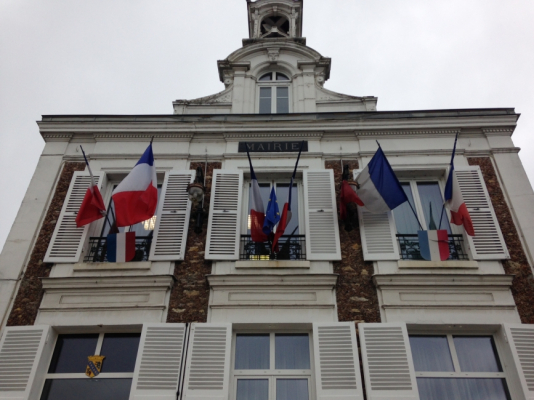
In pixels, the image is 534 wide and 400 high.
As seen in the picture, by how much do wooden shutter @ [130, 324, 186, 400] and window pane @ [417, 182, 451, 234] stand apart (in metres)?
4.62

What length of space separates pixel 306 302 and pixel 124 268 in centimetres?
296

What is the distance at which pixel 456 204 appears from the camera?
25.0 feet

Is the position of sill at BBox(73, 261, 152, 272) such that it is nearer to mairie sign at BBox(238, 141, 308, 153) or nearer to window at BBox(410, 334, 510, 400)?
mairie sign at BBox(238, 141, 308, 153)

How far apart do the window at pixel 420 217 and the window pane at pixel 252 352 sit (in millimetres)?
2749

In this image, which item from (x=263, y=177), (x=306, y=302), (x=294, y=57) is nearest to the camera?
(x=306, y=302)

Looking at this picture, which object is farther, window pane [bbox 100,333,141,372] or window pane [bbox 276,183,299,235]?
window pane [bbox 276,183,299,235]

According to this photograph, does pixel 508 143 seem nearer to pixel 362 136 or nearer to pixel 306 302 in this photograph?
pixel 362 136

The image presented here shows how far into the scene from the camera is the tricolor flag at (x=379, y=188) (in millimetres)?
7570

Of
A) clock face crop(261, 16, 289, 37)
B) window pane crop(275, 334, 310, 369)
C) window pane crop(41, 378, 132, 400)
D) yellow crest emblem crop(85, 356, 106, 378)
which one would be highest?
clock face crop(261, 16, 289, 37)

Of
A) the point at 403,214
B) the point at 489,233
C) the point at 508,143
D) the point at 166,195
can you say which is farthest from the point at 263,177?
the point at 508,143

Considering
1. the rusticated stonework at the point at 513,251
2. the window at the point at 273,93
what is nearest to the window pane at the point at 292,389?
the rusticated stonework at the point at 513,251

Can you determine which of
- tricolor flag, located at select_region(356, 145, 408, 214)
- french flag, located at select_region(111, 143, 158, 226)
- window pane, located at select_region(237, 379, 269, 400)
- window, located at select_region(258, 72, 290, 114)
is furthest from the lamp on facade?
window, located at select_region(258, 72, 290, 114)

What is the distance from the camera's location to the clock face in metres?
12.4

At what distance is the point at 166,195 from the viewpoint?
8.22 m
